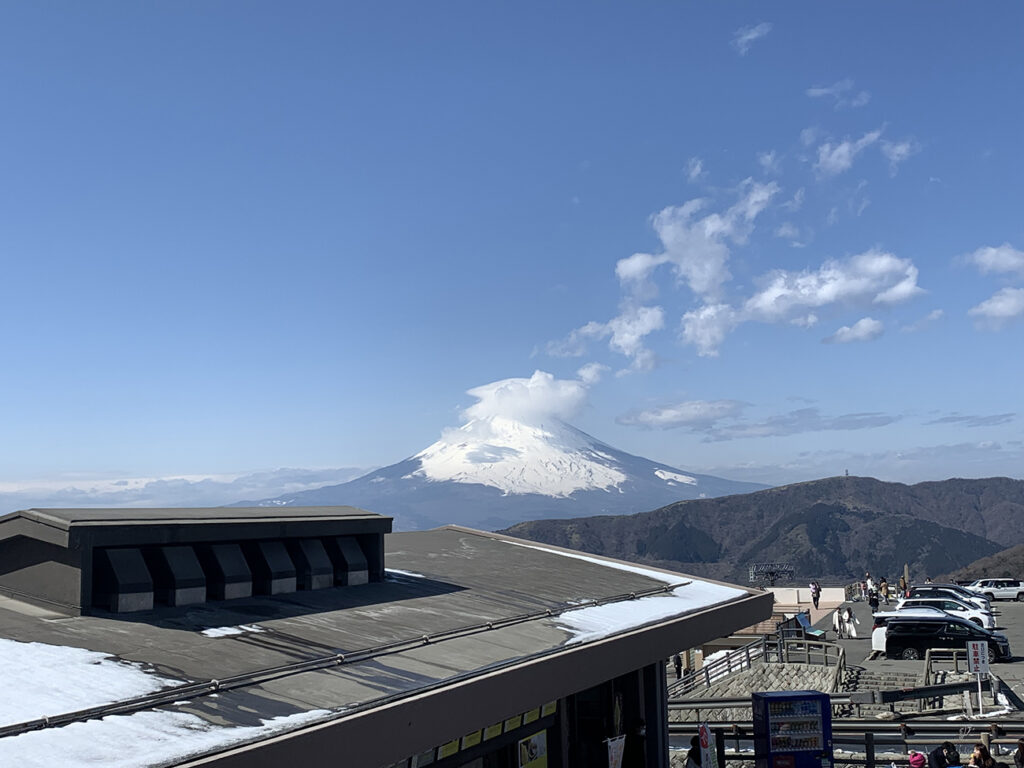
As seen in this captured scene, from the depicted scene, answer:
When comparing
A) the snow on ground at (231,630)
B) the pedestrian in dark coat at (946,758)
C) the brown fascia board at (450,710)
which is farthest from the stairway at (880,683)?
the snow on ground at (231,630)

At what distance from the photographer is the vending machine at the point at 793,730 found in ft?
52.5

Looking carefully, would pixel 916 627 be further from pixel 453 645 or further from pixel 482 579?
pixel 453 645

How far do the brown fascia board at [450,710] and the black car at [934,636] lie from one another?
20732mm

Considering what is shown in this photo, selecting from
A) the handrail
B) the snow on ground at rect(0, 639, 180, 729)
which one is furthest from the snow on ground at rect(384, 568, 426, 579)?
the handrail

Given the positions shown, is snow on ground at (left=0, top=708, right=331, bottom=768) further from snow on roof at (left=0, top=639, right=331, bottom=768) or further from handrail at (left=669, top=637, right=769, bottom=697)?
handrail at (left=669, top=637, right=769, bottom=697)

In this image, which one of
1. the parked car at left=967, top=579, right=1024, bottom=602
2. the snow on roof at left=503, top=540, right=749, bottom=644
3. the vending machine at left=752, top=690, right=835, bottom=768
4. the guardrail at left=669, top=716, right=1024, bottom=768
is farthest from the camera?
the parked car at left=967, top=579, right=1024, bottom=602

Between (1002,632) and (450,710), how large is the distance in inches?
1492

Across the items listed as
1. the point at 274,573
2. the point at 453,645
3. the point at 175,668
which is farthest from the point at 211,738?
the point at 274,573

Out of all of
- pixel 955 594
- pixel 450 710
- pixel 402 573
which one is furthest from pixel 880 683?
pixel 450 710

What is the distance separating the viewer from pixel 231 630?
41.8 feet

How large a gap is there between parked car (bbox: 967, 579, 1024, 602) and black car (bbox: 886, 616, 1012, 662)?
2388 cm

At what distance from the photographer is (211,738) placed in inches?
338

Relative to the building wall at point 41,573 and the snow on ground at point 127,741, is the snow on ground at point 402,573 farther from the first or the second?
the snow on ground at point 127,741

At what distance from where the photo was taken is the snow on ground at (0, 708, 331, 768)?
25.6 feet
